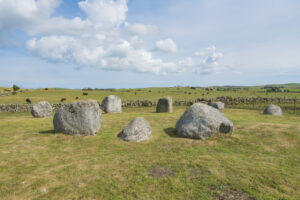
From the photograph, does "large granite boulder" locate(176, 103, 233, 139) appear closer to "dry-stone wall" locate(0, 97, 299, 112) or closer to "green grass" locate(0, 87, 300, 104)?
"dry-stone wall" locate(0, 97, 299, 112)

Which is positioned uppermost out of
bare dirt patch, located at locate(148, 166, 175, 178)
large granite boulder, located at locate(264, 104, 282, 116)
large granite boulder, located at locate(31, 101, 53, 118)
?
large granite boulder, located at locate(31, 101, 53, 118)

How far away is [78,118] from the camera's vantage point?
13.3m

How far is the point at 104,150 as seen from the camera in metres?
11.0

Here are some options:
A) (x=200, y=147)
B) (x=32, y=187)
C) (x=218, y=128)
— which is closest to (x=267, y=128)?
(x=218, y=128)

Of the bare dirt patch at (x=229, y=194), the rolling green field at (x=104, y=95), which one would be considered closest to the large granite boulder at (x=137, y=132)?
the bare dirt patch at (x=229, y=194)

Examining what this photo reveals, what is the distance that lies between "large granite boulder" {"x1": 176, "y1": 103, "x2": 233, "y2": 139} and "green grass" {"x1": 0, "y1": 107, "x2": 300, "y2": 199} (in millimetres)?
550

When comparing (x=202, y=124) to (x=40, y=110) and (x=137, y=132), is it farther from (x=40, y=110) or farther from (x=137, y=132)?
(x=40, y=110)

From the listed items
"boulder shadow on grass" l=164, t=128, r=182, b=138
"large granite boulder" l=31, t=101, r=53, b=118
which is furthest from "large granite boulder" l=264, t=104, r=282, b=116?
"large granite boulder" l=31, t=101, r=53, b=118

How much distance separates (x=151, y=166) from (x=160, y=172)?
70 cm

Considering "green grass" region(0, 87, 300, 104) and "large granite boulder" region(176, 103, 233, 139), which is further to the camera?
"green grass" region(0, 87, 300, 104)

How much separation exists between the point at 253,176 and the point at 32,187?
9.25 m

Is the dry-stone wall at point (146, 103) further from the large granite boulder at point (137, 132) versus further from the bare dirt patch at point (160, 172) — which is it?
the bare dirt patch at point (160, 172)

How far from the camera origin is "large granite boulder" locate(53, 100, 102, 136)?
43.8 ft

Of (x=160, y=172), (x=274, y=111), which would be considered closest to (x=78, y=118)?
(x=160, y=172)
